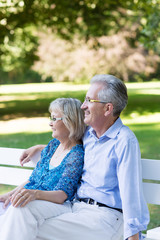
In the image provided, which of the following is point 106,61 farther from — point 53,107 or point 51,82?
point 53,107

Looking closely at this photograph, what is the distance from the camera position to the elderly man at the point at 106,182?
116 inches

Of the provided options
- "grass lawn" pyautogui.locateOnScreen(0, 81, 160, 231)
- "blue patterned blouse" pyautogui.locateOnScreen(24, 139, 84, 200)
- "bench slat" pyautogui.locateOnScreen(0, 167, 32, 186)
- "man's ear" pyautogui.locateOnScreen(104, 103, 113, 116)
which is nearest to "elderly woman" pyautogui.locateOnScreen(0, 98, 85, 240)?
"blue patterned blouse" pyautogui.locateOnScreen(24, 139, 84, 200)

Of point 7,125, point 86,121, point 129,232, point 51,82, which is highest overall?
point 86,121

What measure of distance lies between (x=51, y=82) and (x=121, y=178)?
158 ft

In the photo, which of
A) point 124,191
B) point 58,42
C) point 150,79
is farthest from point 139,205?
point 150,79

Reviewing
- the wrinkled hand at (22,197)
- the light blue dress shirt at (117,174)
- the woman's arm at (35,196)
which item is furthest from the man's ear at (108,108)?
the wrinkled hand at (22,197)

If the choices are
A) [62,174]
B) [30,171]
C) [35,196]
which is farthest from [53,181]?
[30,171]

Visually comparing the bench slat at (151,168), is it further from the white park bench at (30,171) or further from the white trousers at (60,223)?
the white trousers at (60,223)

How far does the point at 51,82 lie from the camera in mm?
50844

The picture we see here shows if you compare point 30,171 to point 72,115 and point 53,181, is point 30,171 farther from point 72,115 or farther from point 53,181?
point 72,115

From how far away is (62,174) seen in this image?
3359 mm

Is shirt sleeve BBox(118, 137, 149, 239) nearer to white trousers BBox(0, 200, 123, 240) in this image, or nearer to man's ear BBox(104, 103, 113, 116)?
white trousers BBox(0, 200, 123, 240)

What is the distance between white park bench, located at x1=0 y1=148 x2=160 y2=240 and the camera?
329cm

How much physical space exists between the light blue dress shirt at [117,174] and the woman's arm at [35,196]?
0.18 meters
